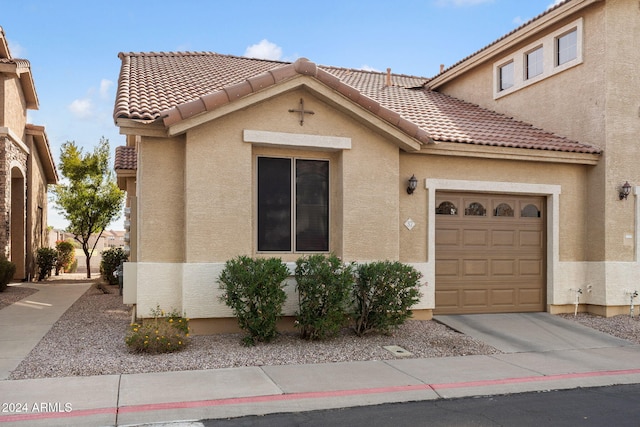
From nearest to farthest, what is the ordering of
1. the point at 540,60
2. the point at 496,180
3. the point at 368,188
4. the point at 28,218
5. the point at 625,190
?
the point at 368,188
the point at 496,180
the point at 625,190
the point at 540,60
the point at 28,218

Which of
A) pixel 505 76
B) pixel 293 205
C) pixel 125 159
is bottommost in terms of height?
pixel 293 205

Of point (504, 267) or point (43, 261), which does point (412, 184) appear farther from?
point (43, 261)

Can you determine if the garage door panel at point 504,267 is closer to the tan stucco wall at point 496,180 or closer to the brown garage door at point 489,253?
the brown garage door at point 489,253

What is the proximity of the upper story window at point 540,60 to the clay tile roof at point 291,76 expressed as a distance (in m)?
0.92

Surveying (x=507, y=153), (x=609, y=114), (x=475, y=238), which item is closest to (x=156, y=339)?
(x=475, y=238)

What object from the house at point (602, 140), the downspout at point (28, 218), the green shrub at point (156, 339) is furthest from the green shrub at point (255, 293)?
the downspout at point (28, 218)

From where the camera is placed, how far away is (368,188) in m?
10.4

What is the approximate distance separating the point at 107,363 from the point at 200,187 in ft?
10.3

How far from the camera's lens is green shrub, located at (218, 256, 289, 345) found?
8641 millimetres

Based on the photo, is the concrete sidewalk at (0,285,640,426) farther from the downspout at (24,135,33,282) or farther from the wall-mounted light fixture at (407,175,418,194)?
the downspout at (24,135,33,282)

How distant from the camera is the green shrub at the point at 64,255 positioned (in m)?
25.1

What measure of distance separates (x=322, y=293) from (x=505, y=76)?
369 inches

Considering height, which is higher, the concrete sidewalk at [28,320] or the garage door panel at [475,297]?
the garage door panel at [475,297]

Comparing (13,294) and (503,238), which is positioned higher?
(503,238)
